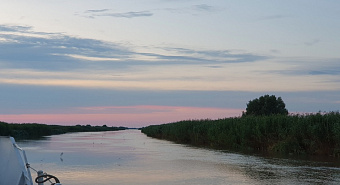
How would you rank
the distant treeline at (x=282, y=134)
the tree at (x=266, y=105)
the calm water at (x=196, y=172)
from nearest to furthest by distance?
the calm water at (x=196, y=172)
the distant treeline at (x=282, y=134)
the tree at (x=266, y=105)

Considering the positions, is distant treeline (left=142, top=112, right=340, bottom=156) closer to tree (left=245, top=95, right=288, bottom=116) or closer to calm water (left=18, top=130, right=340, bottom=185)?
Answer: calm water (left=18, top=130, right=340, bottom=185)

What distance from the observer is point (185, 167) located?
1630 centimetres

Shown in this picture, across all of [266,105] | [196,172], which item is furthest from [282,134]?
[266,105]

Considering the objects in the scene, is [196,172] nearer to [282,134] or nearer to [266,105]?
[282,134]

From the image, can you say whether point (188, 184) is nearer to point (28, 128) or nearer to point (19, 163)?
point (19, 163)

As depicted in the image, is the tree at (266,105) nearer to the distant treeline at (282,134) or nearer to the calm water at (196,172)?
the distant treeline at (282,134)

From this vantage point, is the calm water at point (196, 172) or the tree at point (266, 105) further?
the tree at point (266, 105)

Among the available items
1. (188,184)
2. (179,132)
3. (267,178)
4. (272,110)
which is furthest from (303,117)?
(272,110)

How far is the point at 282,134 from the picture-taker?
74.8 feet

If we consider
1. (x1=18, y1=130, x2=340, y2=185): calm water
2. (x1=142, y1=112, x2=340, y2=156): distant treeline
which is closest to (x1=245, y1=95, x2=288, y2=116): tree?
(x1=142, y1=112, x2=340, y2=156): distant treeline

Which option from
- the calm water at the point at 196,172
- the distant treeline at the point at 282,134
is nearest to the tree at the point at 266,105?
the distant treeline at the point at 282,134

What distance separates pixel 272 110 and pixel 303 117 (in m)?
37.7

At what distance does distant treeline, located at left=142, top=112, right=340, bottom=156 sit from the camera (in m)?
20.5

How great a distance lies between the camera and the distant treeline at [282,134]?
20469 millimetres
